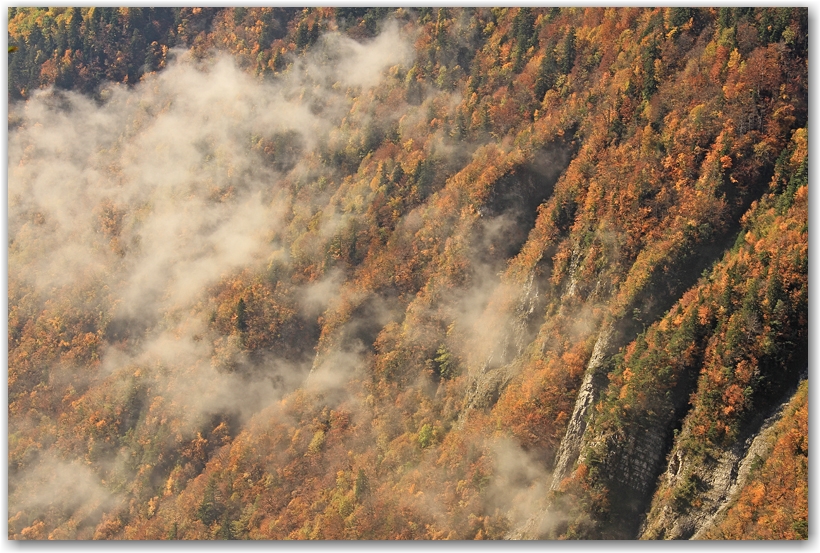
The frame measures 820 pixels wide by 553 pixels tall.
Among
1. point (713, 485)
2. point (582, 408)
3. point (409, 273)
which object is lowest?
point (713, 485)

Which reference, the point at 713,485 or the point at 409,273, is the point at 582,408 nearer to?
the point at 713,485

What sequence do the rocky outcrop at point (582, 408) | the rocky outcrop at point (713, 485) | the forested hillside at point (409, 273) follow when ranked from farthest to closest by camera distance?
the rocky outcrop at point (582, 408) → the forested hillside at point (409, 273) → the rocky outcrop at point (713, 485)

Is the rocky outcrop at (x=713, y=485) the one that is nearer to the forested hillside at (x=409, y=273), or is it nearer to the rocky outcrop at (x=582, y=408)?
the forested hillside at (x=409, y=273)

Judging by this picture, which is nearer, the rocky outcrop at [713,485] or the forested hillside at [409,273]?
the rocky outcrop at [713,485]

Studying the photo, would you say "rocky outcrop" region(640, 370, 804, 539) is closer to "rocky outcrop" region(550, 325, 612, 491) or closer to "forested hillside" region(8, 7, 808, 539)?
"forested hillside" region(8, 7, 808, 539)

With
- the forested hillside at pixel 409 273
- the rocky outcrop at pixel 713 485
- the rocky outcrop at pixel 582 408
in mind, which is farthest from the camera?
the rocky outcrop at pixel 582 408

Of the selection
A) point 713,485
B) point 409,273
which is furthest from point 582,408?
point 409,273

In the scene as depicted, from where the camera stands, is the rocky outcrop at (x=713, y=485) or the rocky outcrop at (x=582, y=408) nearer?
the rocky outcrop at (x=713, y=485)

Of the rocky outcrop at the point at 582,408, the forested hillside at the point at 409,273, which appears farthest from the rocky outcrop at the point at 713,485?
the rocky outcrop at the point at 582,408

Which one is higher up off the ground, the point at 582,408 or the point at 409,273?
the point at 409,273

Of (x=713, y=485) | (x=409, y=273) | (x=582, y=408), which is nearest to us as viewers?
(x=713, y=485)

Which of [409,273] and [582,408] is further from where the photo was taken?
[409,273]
